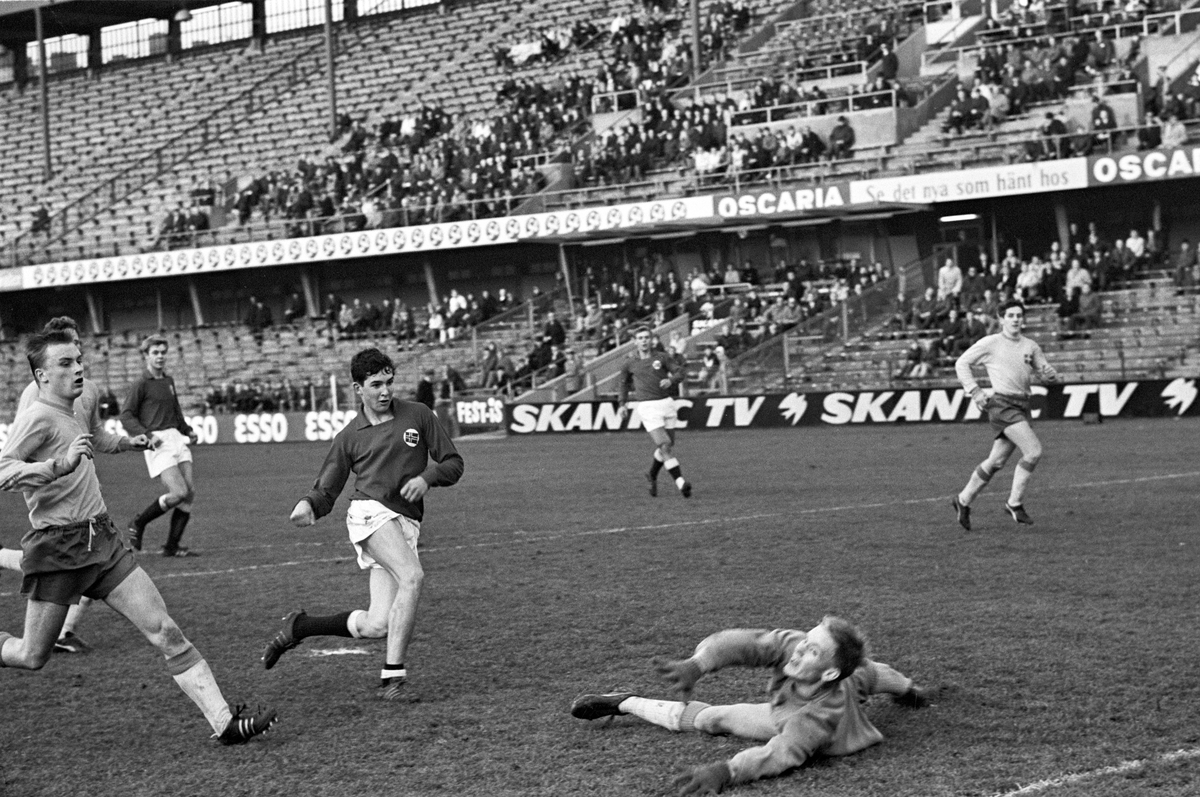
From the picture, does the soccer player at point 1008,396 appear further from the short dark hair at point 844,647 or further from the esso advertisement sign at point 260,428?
the esso advertisement sign at point 260,428

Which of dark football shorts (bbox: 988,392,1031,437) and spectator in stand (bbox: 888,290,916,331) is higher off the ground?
dark football shorts (bbox: 988,392,1031,437)

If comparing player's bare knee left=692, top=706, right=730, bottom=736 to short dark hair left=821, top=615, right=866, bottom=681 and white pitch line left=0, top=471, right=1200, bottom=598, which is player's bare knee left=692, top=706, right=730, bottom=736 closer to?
short dark hair left=821, top=615, right=866, bottom=681

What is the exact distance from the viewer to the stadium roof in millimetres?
62188

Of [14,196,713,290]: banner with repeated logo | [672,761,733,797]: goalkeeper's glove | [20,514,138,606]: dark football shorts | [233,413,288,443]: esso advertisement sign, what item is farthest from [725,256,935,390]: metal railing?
[672,761,733,797]: goalkeeper's glove

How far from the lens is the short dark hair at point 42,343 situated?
7.30 metres

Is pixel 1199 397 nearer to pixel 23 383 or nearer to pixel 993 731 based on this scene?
pixel 993 731

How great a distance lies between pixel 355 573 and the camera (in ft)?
43.3

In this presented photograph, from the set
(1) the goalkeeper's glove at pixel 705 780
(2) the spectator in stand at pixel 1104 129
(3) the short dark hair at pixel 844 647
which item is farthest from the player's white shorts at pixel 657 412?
(2) the spectator in stand at pixel 1104 129

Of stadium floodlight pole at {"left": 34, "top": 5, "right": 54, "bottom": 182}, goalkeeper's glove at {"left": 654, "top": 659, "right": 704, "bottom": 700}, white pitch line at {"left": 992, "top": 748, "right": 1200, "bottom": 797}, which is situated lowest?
white pitch line at {"left": 992, "top": 748, "right": 1200, "bottom": 797}

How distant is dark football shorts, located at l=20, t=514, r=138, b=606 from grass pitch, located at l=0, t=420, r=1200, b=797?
2.48 feet

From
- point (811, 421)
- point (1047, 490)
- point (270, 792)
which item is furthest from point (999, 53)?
point (270, 792)

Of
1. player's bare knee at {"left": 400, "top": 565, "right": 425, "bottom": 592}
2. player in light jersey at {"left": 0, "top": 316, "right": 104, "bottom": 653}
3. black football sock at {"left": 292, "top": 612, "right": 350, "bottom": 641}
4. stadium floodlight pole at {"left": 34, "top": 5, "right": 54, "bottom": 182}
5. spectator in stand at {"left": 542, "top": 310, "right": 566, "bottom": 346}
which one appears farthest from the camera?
stadium floodlight pole at {"left": 34, "top": 5, "right": 54, "bottom": 182}

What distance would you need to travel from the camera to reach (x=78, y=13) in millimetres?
63094

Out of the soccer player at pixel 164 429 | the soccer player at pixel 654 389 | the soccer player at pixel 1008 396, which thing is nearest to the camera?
the soccer player at pixel 1008 396
